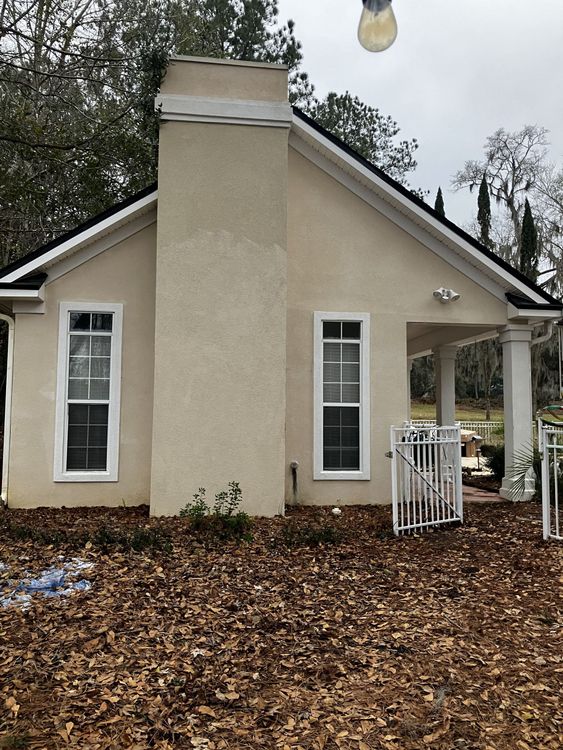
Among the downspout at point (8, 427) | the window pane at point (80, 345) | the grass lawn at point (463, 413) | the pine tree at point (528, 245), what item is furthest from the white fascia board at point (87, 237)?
the grass lawn at point (463, 413)

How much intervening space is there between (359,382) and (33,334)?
15.3 ft

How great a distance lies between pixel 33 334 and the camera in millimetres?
8242

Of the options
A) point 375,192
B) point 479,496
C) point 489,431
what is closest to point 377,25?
point 375,192

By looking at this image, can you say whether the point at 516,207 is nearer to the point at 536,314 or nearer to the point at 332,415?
the point at 536,314

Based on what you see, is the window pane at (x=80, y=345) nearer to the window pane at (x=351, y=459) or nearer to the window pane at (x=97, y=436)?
the window pane at (x=97, y=436)

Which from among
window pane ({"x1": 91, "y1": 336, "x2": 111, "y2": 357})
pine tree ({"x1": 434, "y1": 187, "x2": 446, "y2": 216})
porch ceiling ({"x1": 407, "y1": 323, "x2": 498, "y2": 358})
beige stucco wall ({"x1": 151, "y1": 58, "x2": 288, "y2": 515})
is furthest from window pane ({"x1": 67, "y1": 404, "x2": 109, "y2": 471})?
pine tree ({"x1": 434, "y1": 187, "x2": 446, "y2": 216})

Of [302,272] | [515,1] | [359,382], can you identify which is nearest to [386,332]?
[359,382]

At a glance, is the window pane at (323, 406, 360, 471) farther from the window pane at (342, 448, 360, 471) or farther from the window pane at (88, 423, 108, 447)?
the window pane at (88, 423, 108, 447)

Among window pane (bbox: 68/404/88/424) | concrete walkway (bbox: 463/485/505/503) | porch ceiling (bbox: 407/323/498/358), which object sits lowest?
concrete walkway (bbox: 463/485/505/503)

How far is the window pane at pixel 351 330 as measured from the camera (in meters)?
8.91

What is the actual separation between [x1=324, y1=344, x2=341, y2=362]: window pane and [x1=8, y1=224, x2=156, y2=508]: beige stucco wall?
2532mm

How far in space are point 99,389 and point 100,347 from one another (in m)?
0.60

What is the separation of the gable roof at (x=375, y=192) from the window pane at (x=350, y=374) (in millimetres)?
2401

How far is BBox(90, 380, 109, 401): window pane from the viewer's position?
8.40 metres
